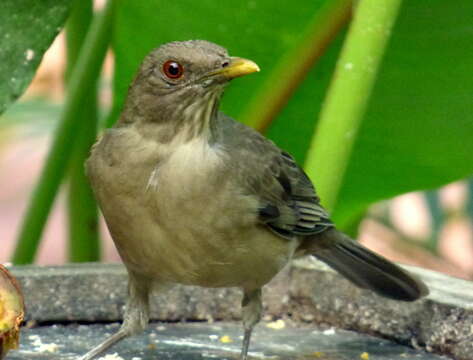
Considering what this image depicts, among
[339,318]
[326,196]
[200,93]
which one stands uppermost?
[200,93]

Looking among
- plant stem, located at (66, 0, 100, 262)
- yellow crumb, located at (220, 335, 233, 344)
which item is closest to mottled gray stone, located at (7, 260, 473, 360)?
yellow crumb, located at (220, 335, 233, 344)

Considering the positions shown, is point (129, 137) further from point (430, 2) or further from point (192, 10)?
point (430, 2)

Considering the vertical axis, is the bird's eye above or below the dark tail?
above

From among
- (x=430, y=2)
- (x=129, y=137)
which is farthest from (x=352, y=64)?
(x=430, y=2)

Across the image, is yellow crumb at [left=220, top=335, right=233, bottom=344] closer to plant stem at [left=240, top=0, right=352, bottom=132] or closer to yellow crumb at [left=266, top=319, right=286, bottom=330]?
yellow crumb at [left=266, top=319, right=286, bottom=330]

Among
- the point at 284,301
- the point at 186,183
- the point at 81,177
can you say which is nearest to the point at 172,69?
the point at 186,183

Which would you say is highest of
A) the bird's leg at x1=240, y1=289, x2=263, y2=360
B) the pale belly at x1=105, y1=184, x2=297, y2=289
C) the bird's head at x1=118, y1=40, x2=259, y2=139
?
the bird's head at x1=118, y1=40, x2=259, y2=139
